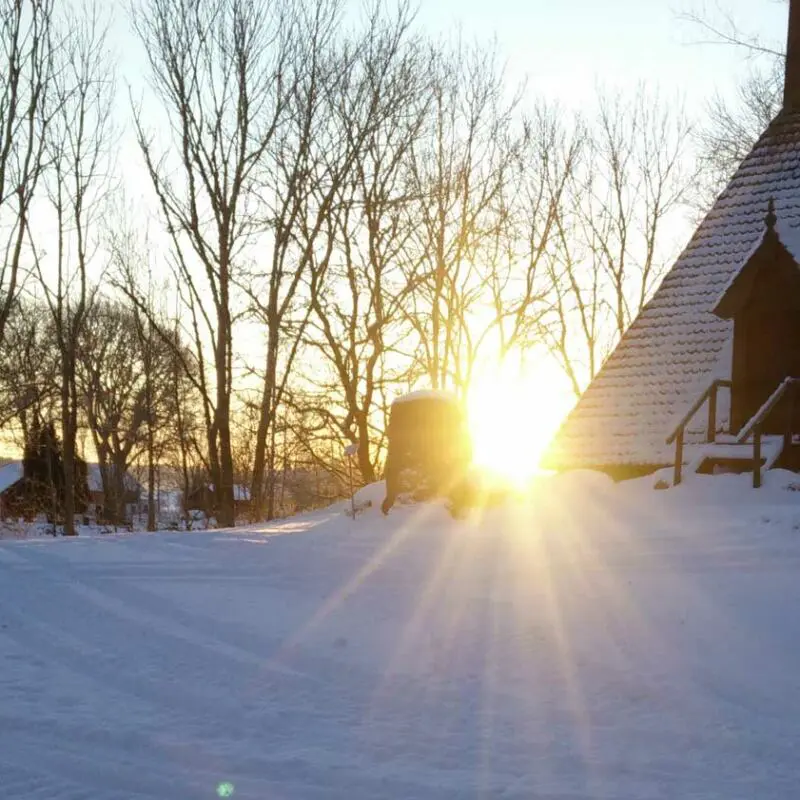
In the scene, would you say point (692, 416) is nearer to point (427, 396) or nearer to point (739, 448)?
point (739, 448)

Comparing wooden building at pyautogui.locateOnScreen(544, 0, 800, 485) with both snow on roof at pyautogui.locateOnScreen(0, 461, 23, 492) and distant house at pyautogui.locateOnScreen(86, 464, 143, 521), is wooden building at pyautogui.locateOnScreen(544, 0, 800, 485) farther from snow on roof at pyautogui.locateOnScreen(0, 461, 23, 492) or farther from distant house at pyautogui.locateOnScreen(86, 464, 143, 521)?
snow on roof at pyautogui.locateOnScreen(0, 461, 23, 492)

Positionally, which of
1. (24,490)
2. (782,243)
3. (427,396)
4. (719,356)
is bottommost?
(24,490)

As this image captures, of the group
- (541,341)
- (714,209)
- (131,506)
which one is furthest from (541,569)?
(131,506)

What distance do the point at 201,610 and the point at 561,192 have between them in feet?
76.8

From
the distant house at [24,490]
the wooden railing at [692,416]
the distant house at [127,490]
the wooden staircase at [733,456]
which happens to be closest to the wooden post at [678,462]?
the wooden railing at [692,416]

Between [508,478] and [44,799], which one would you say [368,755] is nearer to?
[44,799]

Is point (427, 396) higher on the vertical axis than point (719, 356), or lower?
lower

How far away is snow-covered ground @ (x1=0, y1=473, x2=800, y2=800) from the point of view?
4551 millimetres

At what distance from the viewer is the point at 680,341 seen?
1444cm

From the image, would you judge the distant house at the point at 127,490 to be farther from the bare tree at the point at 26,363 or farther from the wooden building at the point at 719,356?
the wooden building at the point at 719,356

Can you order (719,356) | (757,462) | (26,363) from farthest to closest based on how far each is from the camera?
(26,363) < (719,356) < (757,462)

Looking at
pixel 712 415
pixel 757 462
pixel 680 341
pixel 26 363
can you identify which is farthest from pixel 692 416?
pixel 26 363

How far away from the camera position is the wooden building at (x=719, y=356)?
1265 cm

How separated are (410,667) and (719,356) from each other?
946 centimetres
